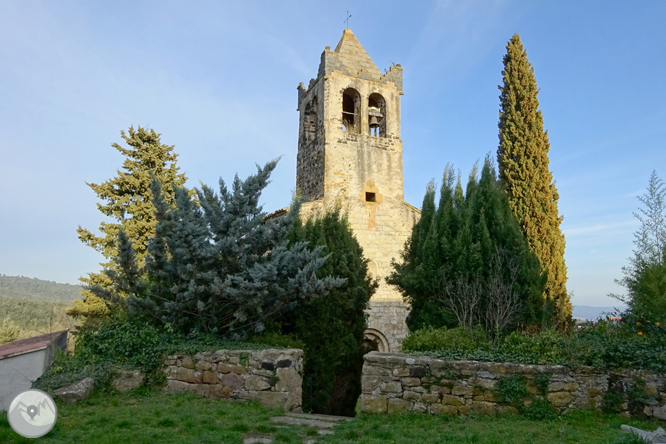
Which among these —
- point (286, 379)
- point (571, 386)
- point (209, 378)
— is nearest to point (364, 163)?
point (286, 379)

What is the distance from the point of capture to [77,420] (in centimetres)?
568

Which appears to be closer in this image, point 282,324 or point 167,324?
point 167,324

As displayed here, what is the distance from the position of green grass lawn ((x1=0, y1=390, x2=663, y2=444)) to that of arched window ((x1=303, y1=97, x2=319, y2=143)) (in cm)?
1255

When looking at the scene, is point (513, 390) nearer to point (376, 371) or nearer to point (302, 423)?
point (376, 371)

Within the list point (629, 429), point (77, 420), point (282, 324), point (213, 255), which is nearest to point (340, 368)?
point (282, 324)

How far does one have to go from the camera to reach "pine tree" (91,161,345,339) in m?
7.97

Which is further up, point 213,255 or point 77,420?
point 213,255

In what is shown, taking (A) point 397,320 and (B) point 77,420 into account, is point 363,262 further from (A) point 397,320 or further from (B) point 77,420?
(B) point 77,420

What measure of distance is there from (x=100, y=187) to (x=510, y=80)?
46.8 ft

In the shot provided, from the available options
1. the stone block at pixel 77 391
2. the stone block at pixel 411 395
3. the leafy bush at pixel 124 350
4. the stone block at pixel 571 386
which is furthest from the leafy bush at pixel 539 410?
the stone block at pixel 77 391

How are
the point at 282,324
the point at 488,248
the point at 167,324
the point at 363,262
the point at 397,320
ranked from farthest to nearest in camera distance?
the point at 397,320, the point at 363,262, the point at 488,248, the point at 282,324, the point at 167,324

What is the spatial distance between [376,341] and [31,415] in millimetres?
11422

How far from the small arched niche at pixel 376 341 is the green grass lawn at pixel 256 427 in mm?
8815

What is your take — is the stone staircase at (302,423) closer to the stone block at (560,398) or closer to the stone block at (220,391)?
the stone block at (220,391)
